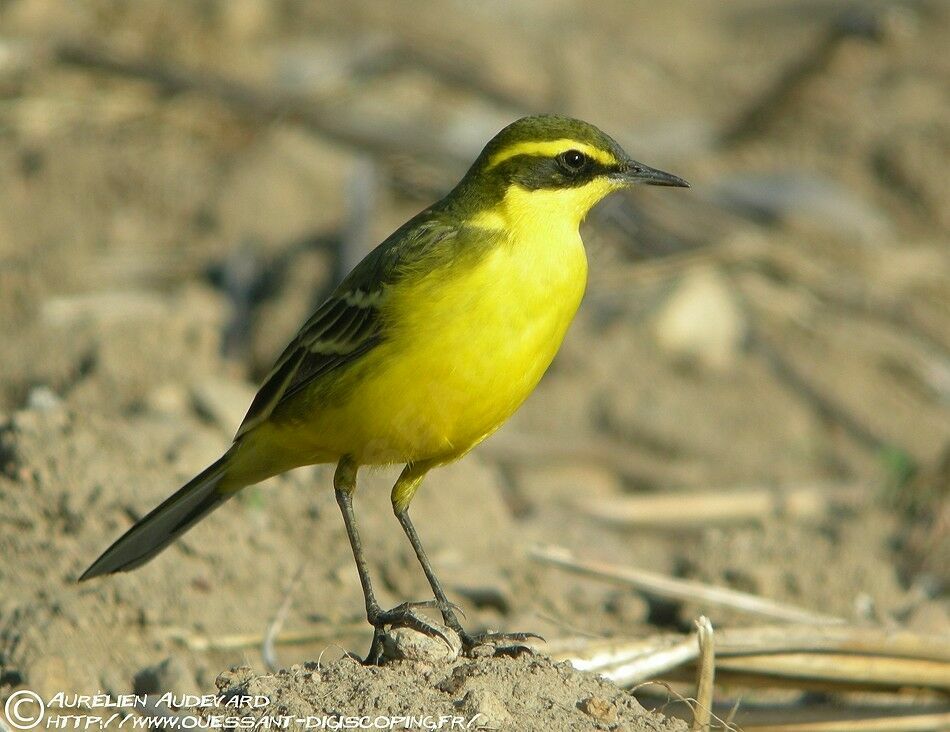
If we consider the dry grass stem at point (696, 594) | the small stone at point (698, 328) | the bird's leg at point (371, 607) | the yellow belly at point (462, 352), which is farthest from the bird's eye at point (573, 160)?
the small stone at point (698, 328)

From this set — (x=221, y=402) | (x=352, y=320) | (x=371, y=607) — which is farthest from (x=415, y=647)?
(x=221, y=402)

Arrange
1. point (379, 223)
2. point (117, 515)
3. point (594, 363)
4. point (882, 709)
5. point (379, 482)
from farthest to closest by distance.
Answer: point (379, 223) → point (594, 363) → point (379, 482) → point (117, 515) → point (882, 709)

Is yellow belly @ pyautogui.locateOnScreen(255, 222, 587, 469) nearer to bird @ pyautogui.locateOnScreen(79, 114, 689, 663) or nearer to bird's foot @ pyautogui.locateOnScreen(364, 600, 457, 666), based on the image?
bird @ pyautogui.locateOnScreen(79, 114, 689, 663)

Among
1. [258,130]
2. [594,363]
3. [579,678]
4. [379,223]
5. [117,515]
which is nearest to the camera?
[579,678]

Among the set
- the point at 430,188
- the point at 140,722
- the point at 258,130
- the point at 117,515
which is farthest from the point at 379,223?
the point at 140,722

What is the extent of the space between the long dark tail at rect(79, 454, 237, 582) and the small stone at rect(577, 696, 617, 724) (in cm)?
222

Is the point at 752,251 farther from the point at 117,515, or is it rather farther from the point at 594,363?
the point at 117,515

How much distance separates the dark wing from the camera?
19.6ft

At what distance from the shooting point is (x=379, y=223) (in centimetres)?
1161

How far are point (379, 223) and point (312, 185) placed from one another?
0.93 metres

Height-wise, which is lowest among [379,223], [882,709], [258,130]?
[882,709]

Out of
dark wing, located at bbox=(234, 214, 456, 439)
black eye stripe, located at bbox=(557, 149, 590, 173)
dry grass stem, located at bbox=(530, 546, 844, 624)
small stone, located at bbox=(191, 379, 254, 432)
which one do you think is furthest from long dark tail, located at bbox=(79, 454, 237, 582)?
small stone, located at bbox=(191, 379, 254, 432)
